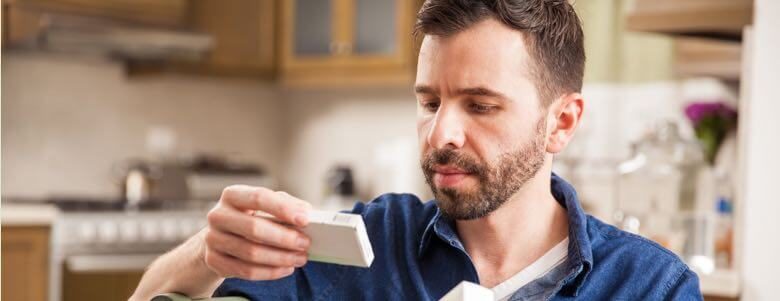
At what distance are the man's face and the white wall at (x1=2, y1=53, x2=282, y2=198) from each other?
3279mm

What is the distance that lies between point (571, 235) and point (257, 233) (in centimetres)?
50

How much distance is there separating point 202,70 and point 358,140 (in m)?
0.78

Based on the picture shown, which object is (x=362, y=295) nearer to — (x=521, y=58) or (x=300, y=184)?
(x=521, y=58)

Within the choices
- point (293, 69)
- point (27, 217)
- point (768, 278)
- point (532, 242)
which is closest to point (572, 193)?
point (532, 242)

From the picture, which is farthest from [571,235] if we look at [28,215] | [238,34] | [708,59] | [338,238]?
[238,34]

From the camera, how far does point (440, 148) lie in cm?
135

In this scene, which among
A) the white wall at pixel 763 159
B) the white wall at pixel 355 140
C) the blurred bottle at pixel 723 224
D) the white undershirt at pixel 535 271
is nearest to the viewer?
the white undershirt at pixel 535 271

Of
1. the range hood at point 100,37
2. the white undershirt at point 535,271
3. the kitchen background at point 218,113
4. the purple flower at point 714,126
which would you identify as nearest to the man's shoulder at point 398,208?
the white undershirt at point 535,271

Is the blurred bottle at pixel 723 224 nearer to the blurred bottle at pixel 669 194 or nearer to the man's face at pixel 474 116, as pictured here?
the blurred bottle at pixel 669 194

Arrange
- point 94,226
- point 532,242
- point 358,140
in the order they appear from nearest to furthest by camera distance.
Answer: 1. point 532,242
2. point 94,226
3. point 358,140

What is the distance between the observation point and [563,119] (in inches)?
60.8

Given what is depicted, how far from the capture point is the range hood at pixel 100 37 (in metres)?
4.01

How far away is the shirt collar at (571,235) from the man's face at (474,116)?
0.39ft

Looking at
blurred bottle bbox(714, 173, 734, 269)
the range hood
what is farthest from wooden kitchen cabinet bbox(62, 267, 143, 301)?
blurred bottle bbox(714, 173, 734, 269)
